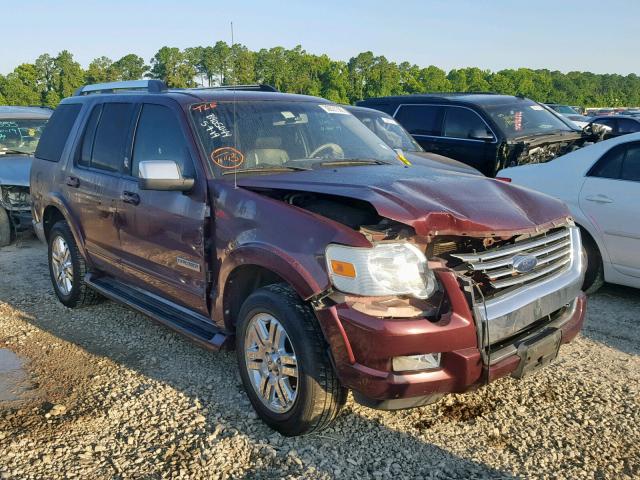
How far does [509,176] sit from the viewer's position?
633 cm

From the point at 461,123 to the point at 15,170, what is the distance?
664cm

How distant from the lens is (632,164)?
5387mm

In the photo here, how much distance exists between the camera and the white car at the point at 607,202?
5.23 metres

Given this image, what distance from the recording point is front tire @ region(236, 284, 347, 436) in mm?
3023

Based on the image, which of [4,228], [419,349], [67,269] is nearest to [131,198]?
[67,269]

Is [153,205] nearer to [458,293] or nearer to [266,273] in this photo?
[266,273]

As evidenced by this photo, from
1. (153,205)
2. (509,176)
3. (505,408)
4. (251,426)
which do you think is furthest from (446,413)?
(509,176)

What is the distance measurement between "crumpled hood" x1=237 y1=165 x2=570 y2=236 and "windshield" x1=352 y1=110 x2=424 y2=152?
14.0 feet

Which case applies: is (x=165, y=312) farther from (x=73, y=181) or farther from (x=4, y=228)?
(x=4, y=228)

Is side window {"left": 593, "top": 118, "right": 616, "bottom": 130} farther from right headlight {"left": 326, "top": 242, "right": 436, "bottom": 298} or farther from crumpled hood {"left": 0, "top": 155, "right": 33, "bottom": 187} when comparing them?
right headlight {"left": 326, "top": 242, "right": 436, "bottom": 298}

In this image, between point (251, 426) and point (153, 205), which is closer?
point (251, 426)

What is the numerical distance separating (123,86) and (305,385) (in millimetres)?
3464

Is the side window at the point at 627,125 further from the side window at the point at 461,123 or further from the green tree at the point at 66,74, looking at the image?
the green tree at the point at 66,74

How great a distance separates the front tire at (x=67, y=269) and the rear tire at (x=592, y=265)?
4.54 metres
